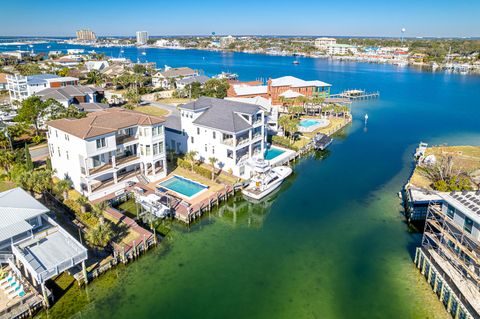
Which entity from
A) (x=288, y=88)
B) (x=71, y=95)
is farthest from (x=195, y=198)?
(x=288, y=88)

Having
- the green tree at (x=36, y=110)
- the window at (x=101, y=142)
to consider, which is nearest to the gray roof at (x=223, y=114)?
the window at (x=101, y=142)

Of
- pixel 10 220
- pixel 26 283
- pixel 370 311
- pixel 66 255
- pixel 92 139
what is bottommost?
pixel 370 311

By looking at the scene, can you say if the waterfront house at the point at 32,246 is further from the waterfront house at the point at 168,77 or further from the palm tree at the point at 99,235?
the waterfront house at the point at 168,77

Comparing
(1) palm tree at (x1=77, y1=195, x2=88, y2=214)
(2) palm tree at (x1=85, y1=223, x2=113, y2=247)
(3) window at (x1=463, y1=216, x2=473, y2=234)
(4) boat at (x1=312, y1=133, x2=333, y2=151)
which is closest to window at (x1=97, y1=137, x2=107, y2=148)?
(1) palm tree at (x1=77, y1=195, x2=88, y2=214)

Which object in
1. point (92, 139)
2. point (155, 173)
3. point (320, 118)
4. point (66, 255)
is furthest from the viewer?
point (320, 118)

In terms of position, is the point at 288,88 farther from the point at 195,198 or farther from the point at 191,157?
the point at 195,198

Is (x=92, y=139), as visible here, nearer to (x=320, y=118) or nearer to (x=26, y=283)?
(x=26, y=283)

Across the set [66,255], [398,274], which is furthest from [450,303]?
[66,255]
